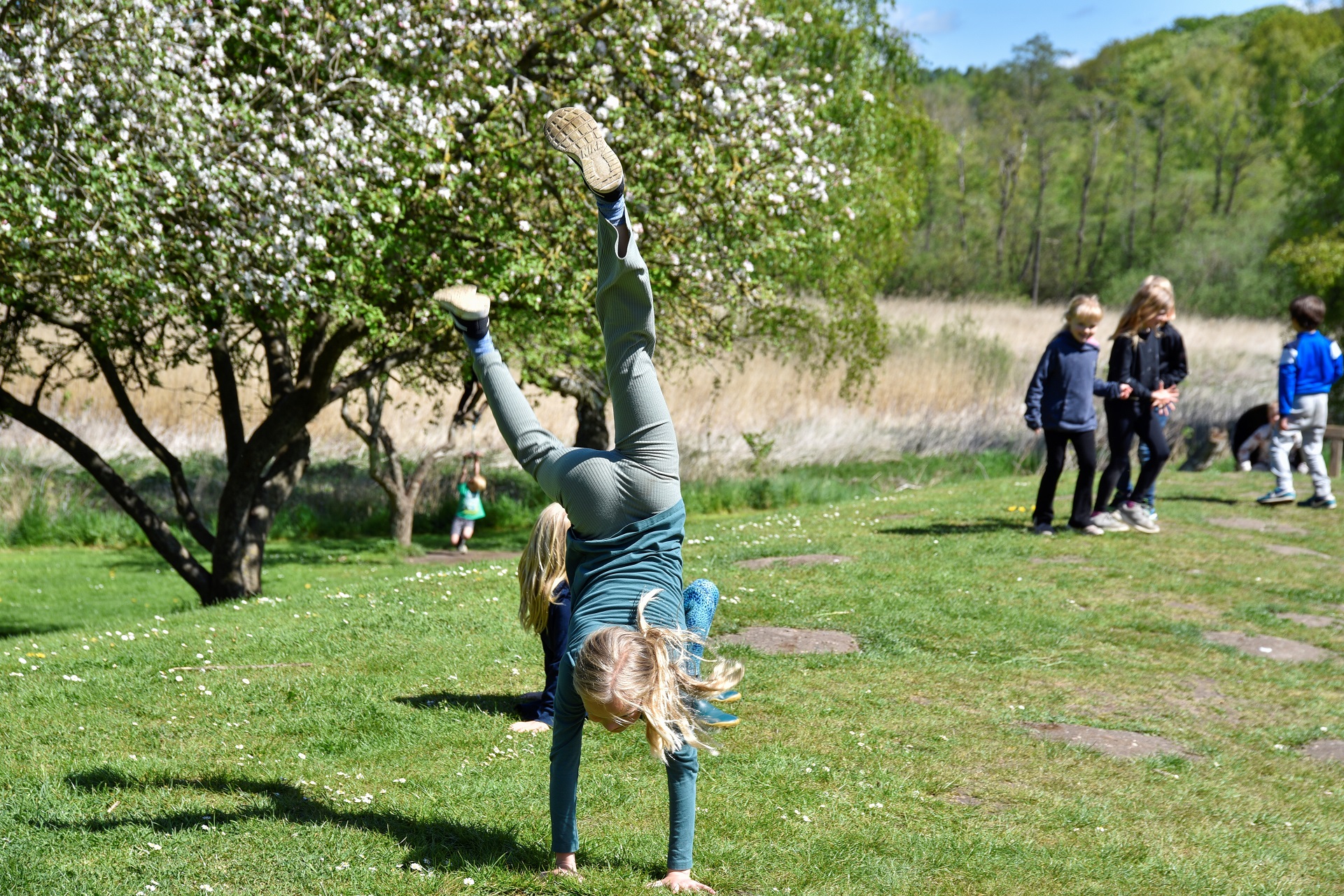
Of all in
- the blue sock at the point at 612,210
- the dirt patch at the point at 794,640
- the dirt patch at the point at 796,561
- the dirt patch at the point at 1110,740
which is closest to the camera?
the blue sock at the point at 612,210

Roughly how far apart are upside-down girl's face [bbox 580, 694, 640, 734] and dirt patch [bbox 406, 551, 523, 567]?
1097 centimetres

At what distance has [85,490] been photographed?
58.8ft

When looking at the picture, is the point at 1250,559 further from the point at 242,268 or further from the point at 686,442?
the point at 686,442

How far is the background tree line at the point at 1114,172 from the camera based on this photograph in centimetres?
5191

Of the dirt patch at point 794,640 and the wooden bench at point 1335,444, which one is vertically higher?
the wooden bench at point 1335,444

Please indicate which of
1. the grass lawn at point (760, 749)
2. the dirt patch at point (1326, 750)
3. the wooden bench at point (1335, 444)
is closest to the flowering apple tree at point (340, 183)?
the grass lawn at point (760, 749)

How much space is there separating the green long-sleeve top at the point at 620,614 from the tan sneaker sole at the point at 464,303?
810mm

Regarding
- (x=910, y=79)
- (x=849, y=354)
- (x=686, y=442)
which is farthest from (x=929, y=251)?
(x=686, y=442)

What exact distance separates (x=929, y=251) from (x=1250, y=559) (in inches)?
1666

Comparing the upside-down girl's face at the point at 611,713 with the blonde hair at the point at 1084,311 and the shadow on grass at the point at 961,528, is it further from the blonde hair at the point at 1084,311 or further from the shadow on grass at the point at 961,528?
the shadow on grass at the point at 961,528

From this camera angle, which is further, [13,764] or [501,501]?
[501,501]

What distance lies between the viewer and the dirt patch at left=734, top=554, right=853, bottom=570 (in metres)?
9.32

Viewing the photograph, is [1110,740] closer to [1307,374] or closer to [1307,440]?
[1307,374]

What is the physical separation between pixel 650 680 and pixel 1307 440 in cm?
1125
